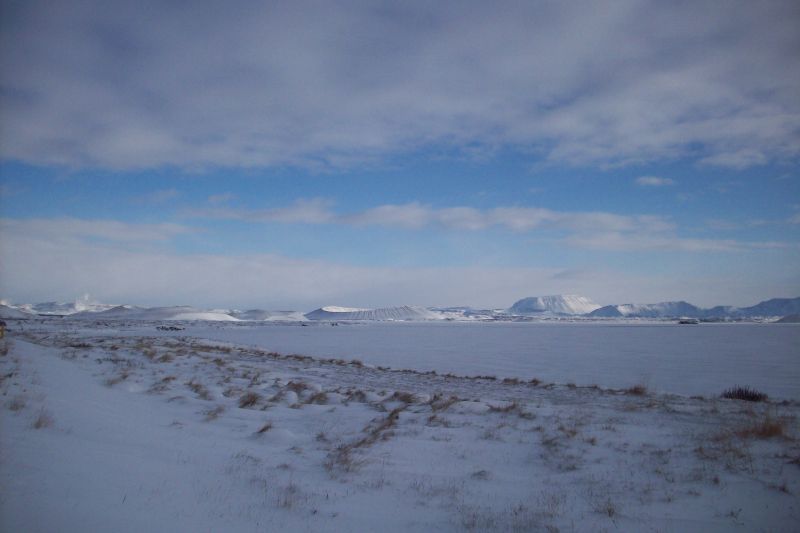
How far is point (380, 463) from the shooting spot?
689 cm

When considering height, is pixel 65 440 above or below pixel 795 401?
above

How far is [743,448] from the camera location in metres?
6.74

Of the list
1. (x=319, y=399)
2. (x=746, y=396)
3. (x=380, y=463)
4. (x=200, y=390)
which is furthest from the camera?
(x=746, y=396)

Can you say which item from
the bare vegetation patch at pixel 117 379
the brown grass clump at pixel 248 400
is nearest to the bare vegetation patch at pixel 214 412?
the brown grass clump at pixel 248 400

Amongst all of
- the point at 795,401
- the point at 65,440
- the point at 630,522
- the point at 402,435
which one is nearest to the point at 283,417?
the point at 402,435

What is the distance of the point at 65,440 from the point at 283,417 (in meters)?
4.46

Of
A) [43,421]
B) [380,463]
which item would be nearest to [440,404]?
[380,463]

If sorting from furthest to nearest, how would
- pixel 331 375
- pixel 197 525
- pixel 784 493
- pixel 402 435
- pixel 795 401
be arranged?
pixel 331 375, pixel 795 401, pixel 402 435, pixel 784 493, pixel 197 525

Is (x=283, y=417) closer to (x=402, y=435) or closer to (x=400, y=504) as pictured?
(x=402, y=435)

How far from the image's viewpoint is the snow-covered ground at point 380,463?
188 inches

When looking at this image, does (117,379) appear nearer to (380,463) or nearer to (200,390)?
(200,390)

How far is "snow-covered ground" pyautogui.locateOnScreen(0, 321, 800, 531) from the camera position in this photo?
15.7 ft

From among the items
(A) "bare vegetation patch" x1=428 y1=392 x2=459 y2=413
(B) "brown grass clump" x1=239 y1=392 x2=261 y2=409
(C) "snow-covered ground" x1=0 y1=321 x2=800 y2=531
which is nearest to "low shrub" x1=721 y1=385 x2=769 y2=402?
(C) "snow-covered ground" x1=0 y1=321 x2=800 y2=531

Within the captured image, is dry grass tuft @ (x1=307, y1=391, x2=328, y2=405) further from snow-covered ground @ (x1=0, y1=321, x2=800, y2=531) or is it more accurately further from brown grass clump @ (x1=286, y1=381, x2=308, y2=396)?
brown grass clump @ (x1=286, y1=381, x2=308, y2=396)
